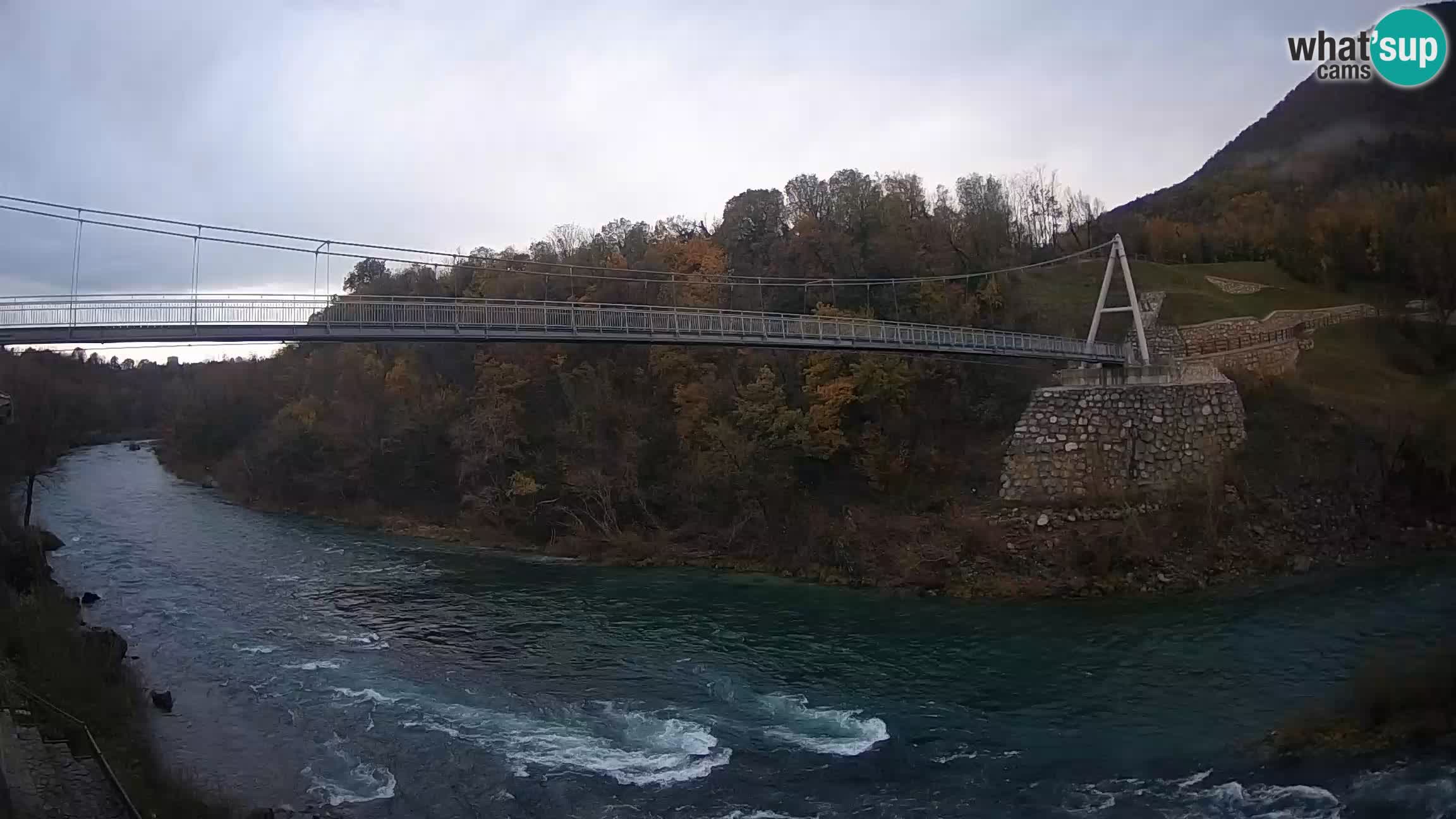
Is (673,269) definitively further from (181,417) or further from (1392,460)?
(181,417)

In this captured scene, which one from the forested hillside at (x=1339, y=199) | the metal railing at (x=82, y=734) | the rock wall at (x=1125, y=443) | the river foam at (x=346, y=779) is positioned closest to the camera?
the metal railing at (x=82, y=734)

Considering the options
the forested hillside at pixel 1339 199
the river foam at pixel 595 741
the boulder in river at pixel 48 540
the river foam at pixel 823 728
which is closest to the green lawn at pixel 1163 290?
the forested hillside at pixel 1339 199

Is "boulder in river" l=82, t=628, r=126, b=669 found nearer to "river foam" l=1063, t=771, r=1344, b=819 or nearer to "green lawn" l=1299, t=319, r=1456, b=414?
"river foam" l=1063, t=771, r=1344, b=819

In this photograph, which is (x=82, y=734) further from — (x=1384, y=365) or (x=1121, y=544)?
(x=1384, y=365)

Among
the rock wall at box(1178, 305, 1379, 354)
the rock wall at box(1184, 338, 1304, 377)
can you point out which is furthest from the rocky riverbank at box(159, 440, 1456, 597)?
the rock wall at box(1178, 305, 1379, 354)

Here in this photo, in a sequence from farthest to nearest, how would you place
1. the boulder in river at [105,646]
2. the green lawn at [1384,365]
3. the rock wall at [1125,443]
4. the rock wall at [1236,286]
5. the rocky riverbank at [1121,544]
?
the rock wall at [1236,286], the green lawn at [1384,365], the rock wall at [1125,443], the rocky riverbank at [1121,544], the boulder in river at [105,646]

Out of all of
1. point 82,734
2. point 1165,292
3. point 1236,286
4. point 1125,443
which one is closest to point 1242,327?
point 1165,292

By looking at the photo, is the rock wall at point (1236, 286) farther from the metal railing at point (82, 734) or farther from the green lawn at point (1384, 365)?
the metal railing at point (82, 734)
